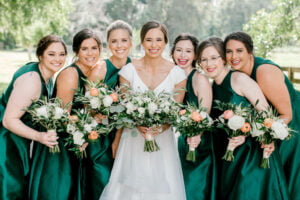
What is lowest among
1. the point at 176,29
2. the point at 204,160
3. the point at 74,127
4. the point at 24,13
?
the point at 204,160

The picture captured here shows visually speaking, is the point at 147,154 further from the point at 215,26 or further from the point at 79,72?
the point at 215,26

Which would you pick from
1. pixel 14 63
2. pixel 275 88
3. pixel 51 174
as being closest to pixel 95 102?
pixel 51 174

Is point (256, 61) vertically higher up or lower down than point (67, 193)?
higher up

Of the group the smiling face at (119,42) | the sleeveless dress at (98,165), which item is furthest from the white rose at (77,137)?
the smiling face at (119,42)

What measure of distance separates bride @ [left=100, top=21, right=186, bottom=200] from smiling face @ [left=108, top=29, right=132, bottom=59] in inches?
12.9

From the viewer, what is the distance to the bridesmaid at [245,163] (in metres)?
4.07

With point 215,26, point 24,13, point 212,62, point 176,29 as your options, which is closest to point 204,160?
point 212,62

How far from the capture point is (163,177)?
446 cm

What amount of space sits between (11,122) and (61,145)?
2.36 feet

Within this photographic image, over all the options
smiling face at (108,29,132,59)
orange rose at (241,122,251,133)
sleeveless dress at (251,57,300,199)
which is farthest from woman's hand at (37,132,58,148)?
sleeveless dress at (251,57,300,199)

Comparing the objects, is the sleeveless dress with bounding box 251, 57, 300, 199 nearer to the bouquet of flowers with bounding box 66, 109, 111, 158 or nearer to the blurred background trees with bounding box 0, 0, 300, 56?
the bouquet of flowers with bounding box 66, 109, 111, 158

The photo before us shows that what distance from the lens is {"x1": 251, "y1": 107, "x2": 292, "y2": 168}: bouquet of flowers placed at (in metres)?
3.65

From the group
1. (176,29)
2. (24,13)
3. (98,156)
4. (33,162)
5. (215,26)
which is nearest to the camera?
(33,162)

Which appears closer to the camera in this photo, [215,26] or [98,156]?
[98,156]
